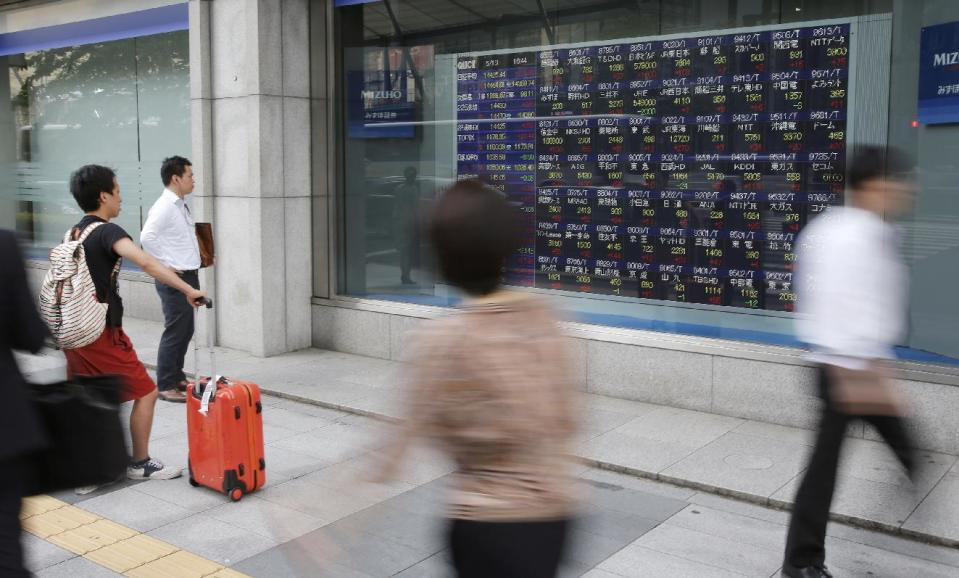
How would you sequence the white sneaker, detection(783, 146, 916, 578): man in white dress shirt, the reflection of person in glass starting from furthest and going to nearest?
the reflection of person in glass → the white sneaker → detection(783, 146, 916, 578): man in white dress shirt

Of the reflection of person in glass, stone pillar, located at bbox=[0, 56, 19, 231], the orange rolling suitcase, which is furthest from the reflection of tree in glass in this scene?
the orange rolling suitcase

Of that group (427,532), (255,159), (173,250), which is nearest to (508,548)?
(427,532)

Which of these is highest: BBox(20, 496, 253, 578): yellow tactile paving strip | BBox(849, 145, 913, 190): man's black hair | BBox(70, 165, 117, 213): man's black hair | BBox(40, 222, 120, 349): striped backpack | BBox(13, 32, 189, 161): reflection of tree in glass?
BBox(13, 32, 189, 161): reflection of tree in glass

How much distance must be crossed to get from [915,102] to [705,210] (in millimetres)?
1578

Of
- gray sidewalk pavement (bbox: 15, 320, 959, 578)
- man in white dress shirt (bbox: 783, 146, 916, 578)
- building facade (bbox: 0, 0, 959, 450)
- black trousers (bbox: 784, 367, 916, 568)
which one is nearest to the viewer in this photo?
man in white dress shirt (bbox: 783, 146, 916, 578)

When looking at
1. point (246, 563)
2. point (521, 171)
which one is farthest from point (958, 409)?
point (246, 563)

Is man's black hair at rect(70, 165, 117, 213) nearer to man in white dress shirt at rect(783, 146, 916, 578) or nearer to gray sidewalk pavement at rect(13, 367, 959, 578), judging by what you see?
gray sidewalk pavement at rect(13, 367, 959, 578)

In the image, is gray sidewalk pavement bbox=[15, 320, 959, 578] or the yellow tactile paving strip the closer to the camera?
the yellow tactile paving strip

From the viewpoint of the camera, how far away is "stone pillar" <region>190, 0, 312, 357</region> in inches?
339

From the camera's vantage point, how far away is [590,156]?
7.45 meters

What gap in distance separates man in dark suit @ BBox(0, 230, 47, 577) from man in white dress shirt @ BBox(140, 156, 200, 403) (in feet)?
14.2

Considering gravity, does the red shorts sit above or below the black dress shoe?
above

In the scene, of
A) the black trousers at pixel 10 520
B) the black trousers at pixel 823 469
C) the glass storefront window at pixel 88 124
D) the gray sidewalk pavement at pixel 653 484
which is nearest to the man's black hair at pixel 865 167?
the black trousers at pixel 823 469

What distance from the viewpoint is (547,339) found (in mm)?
2271
